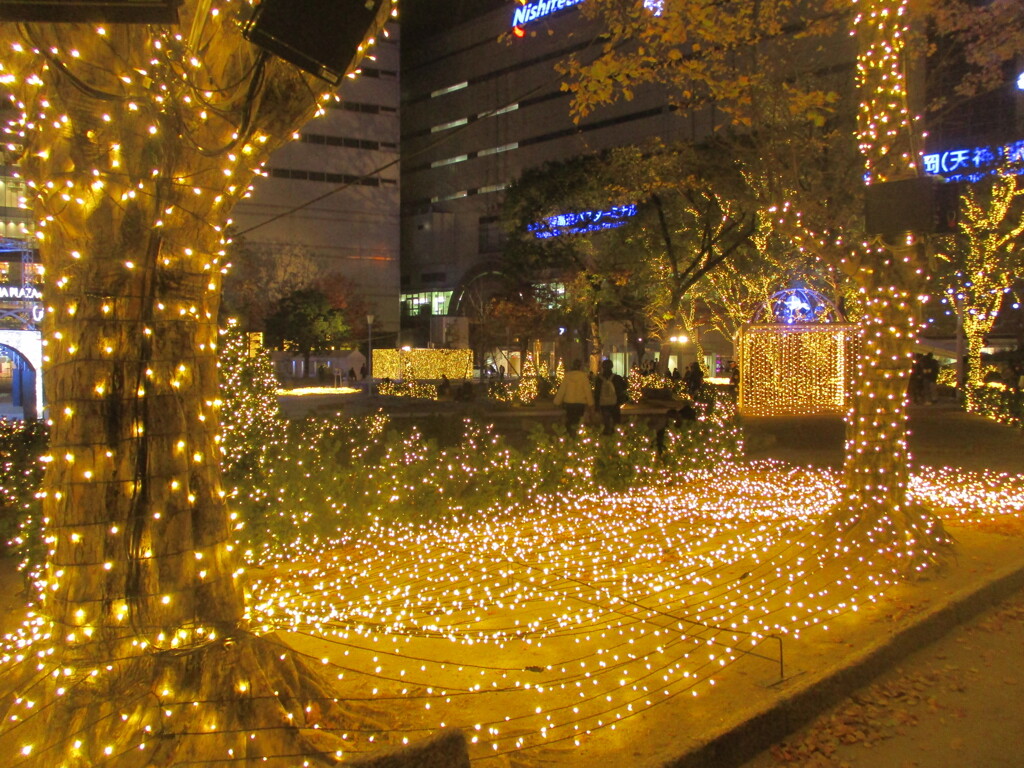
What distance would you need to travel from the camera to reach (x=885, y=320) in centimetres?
701

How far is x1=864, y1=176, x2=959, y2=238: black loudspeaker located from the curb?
2806 mm

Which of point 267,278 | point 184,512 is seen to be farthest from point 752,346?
point 267,278

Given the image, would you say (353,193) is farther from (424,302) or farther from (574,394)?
(574,394)

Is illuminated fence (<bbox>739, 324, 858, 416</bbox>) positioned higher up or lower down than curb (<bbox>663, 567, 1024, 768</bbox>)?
higher up

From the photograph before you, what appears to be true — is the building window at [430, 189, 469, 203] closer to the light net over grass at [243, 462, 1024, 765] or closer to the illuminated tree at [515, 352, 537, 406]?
the illuminated tree at [515, 352, 537, 406]

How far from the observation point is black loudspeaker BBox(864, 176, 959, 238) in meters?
6.56

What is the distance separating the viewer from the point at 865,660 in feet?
15.4

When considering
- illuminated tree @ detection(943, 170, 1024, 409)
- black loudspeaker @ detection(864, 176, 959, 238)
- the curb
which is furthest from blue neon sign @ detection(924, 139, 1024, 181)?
the curb

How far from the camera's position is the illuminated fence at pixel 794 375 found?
1864 cm

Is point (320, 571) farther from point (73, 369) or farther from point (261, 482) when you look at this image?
point (73, 369)

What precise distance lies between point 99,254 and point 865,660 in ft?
14.4

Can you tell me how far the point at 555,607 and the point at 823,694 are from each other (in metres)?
1.90

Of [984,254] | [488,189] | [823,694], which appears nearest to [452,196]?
[488,189]

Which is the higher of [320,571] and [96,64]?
[96,64]
